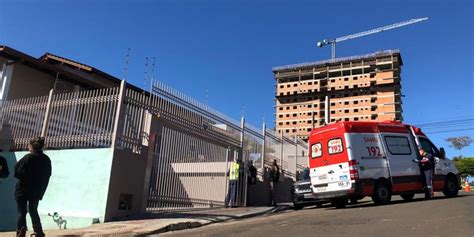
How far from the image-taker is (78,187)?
11.1m

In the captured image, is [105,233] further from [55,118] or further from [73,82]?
[73,82]

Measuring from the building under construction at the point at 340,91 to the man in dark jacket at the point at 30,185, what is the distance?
366 ft

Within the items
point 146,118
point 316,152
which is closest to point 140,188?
point 146,118

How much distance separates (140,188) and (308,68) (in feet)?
444

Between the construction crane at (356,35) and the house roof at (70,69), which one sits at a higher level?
the construction crane at (356,35)

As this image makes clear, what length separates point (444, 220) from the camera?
27.7 ft

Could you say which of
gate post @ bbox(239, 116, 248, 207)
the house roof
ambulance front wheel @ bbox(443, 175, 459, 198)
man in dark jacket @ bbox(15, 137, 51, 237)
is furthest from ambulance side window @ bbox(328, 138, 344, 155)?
the house roof

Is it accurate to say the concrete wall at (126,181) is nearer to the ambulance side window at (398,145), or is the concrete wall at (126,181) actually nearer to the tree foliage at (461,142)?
the ambulance side window at (398,145)

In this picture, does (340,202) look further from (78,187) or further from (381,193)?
(78,187)

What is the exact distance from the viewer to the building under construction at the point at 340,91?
124562mm

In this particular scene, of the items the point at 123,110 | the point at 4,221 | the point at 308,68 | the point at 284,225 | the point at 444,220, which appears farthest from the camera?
the point at 308,68

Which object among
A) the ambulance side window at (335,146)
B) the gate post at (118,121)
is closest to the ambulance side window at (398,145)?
the ambulance side window at (335,146)

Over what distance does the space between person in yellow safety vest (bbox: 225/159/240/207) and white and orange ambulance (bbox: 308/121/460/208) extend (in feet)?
8.76

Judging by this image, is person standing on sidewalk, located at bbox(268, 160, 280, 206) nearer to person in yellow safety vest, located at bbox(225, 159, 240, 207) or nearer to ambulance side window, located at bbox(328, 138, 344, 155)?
person in yellow safety vest, located at bbox(225, 159, 240, 207)
